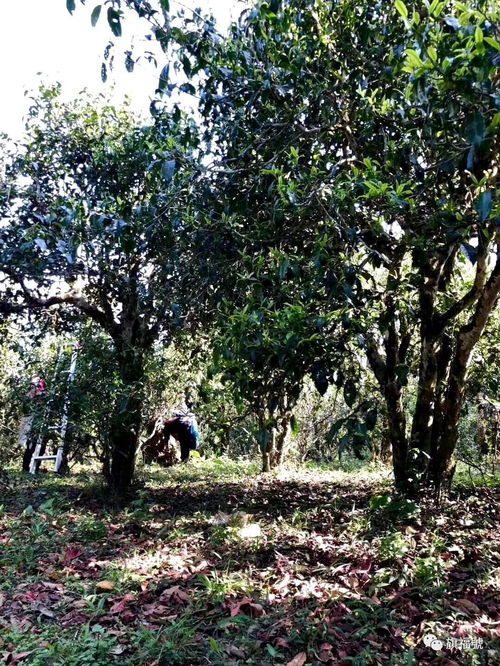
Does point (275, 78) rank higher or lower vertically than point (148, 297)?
higher

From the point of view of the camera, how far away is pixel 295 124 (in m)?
3.88

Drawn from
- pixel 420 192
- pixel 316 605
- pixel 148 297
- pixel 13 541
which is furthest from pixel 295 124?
pixel 13 541

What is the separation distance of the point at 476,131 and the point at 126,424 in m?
4.46

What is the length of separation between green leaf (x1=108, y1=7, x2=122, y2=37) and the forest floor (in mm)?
2946

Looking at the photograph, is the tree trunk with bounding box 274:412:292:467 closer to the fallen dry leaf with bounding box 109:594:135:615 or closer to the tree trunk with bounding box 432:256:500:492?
the tree trunk with bounding box 432:256:500:492

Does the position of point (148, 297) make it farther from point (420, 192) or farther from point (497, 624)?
point (497, 624)

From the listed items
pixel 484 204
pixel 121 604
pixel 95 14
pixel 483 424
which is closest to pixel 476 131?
pixel 484 204

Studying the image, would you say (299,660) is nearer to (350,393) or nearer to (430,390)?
(350,393)

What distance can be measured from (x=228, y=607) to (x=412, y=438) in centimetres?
244

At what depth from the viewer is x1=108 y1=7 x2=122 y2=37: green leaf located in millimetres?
2438

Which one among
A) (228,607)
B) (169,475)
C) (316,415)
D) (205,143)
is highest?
(205,143)

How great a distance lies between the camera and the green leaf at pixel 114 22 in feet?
8.00

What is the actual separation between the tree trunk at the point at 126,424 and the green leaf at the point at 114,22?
3.20 metres

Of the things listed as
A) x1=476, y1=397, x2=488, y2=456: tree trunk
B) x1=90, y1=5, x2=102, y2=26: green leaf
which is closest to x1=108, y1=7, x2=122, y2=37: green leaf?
x1=90, y1=5, x2=102, y2=26: green leaf
